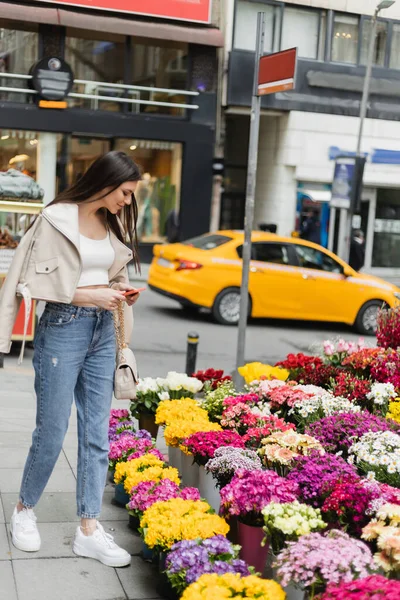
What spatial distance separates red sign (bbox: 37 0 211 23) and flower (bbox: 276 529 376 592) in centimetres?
1807

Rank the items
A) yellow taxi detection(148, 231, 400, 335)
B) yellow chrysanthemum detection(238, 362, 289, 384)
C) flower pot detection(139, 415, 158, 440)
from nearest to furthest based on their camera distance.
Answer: flower pot detection(139, 415, 158, 440), yellow chrysanthemum detection(238, 362, 289, 384), yellow taxi detection(148, 231, 400, 335)

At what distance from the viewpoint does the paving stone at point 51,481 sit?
Answer: 511cm

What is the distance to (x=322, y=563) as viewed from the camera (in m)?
3.21

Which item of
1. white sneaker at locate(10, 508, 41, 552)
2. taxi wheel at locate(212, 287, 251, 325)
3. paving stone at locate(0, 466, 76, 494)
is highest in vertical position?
white sneaker at locate(10, 508, 41, 552)

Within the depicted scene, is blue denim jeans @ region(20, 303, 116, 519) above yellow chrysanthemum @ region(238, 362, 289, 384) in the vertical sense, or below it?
above

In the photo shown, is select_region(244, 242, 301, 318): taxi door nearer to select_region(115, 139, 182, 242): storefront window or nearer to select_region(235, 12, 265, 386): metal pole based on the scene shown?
select_region(235, 12, 265, 386): metal pole

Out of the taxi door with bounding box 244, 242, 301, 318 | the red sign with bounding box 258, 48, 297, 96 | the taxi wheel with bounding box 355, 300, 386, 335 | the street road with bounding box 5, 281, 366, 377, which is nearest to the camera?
the red sign with bounding box 258, 48, 297, 96

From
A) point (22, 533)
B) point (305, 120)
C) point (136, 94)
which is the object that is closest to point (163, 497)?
point (22, 533)

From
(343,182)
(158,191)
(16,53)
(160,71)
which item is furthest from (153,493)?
(160,71)

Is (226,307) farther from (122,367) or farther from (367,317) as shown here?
(122,367)

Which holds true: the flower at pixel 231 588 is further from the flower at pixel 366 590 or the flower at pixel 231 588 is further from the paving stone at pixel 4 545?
the paving stone at pixel 4 545

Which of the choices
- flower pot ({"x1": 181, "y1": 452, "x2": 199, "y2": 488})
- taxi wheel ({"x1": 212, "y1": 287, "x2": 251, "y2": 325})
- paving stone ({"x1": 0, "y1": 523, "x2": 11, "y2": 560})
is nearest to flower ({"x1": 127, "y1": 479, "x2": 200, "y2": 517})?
flower pot ({"x1": 181, "y1": 452, "x2": 199, "y2": 488})

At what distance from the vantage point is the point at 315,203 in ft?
76.7

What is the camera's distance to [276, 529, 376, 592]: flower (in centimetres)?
319
